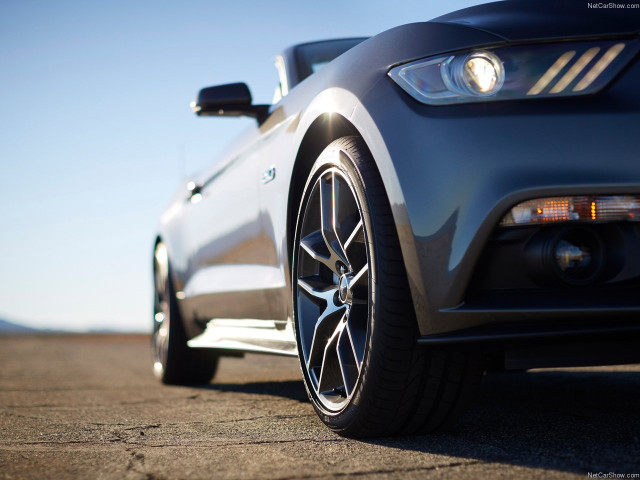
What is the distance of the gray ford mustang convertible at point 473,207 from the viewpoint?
218cm

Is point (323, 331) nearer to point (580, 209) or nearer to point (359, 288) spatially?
point (359, 288)

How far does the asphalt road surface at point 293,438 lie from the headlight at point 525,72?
94 cm

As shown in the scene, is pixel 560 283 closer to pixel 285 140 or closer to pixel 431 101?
pixel 431 101

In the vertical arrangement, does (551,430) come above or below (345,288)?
below

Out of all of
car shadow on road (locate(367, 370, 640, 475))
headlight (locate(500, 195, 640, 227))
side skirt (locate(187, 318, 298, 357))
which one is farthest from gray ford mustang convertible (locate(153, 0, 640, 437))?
side skirt (locate(187, 318, 298, 357))

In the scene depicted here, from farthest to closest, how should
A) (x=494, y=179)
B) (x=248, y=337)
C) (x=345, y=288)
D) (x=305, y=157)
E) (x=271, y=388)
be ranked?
(x=271, y=388)
(x=248, y=337)
(x=305, y=157)
(x=345, y=288)
(x=494, y=179)

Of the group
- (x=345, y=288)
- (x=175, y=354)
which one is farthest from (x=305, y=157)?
(x=175, y=354)

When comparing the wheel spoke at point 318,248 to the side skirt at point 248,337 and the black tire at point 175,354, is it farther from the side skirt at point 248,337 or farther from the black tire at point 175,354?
the black tire at point 175,354

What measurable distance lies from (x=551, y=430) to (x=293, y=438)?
799mm

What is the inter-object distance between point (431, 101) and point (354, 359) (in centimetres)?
86

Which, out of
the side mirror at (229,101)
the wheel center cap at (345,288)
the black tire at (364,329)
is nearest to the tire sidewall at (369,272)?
the black tire at (364,329)

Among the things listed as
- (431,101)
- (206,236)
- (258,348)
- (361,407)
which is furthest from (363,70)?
(206,236)

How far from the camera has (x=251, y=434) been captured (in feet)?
9.25

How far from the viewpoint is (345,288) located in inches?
106
